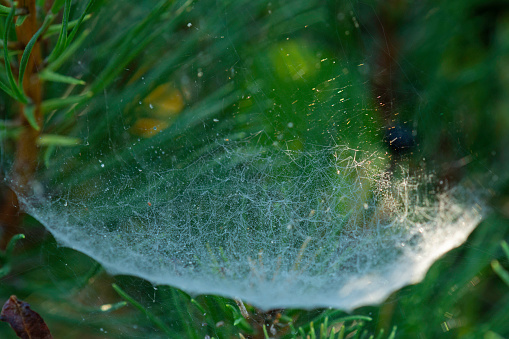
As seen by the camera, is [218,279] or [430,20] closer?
[218,279]

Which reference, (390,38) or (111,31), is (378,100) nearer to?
(390,38)

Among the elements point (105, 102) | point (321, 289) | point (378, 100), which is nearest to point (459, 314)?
point (321, 289)

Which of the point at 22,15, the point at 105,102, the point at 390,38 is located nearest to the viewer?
the point at 22,15

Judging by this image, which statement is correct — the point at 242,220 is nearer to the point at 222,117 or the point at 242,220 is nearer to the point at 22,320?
the point at 222,117

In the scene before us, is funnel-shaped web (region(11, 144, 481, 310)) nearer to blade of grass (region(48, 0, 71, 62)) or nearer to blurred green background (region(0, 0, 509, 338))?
blurred green background (region(0, 0, 509, 338))

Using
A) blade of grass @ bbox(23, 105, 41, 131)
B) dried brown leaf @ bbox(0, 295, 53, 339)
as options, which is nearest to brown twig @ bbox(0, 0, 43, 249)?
blade of grass @ bbox(23, 105, 41, 131)
